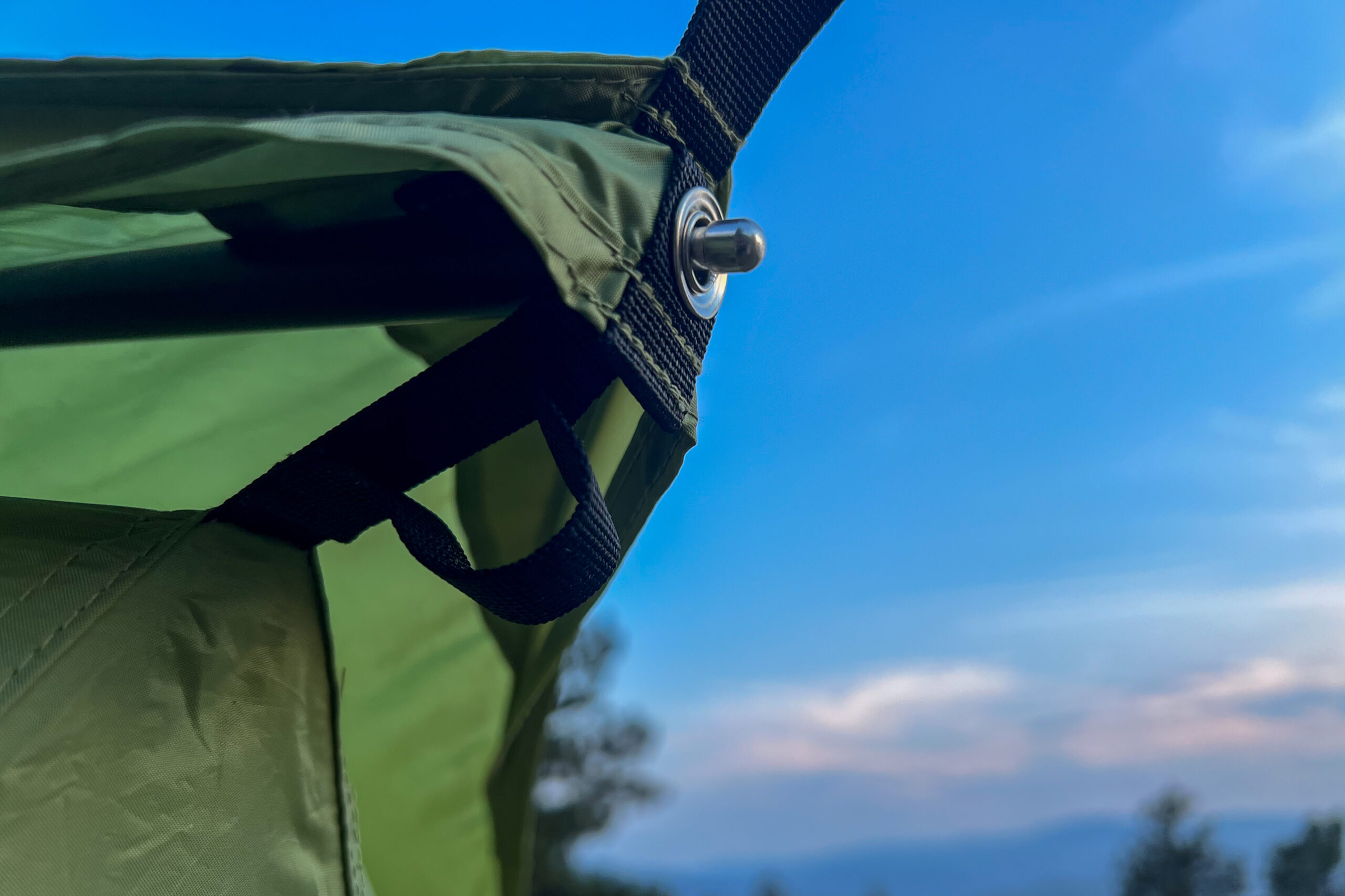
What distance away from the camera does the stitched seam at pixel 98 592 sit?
477 mm

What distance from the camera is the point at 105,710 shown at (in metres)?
0.48

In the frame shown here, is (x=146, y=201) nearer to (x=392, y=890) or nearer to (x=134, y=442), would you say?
(x=134, y=442)

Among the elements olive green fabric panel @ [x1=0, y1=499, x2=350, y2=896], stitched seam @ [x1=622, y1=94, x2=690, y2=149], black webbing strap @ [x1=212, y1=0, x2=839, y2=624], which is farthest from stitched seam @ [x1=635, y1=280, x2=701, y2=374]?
olive green fabric panel @ [x1=0, y1=499, x2=350, y2=896]

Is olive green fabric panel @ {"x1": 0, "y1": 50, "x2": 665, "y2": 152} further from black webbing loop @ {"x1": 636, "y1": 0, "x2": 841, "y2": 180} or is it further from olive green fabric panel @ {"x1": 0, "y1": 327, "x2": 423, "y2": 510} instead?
olive green fabric panel @ {"x1": 0, "y1": 327, "x2": 423, "y2": 510}

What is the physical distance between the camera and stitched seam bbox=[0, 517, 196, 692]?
1.56 feet

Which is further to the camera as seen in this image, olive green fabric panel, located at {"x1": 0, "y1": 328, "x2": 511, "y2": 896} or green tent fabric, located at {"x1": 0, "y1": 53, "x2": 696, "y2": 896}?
olive green fabric panel, located at {"x1": 0, "y1": 328, "x2": 511, "y2": 896}

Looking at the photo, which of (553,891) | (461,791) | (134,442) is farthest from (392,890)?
(553,891)

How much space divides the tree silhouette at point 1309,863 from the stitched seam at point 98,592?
9.56 metres

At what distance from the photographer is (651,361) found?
0.48m

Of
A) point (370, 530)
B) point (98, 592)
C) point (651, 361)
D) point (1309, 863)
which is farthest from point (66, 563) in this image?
point (1309, 863)

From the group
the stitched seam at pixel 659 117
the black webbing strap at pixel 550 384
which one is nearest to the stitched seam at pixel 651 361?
the black webbing strap at pixel 550 384

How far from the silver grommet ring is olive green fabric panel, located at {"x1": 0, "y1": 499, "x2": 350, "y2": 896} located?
0.93 feet

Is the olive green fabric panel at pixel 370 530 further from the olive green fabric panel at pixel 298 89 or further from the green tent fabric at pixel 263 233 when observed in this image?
the olive green fabric panel at pixel 298 89

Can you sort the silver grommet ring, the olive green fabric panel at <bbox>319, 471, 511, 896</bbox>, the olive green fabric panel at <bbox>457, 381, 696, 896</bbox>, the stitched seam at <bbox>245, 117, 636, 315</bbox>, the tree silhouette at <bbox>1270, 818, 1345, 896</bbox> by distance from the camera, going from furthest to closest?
the tree silhouette at <bbox>1270, 818, 1345, 896</bbox> < the olive green fabric panel at <bbox>319, 471, 511, 896</bbox> < the olive green fabric panel at <bbox>457, 381, 696, 896</bbox> < the silver grommet ring < the stitched seam at <bbox>245, 117, 636, 315</bbox>
